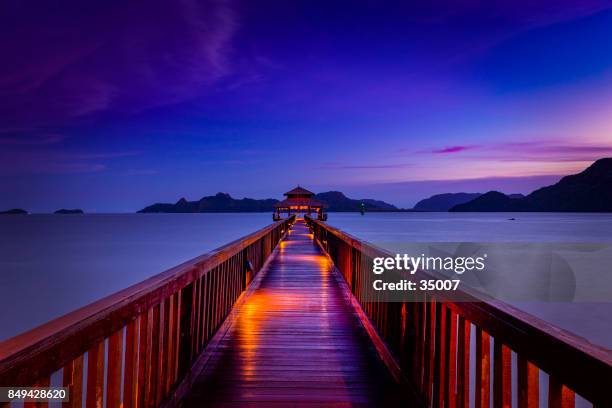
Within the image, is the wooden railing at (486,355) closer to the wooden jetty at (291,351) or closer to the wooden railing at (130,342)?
the wooden jetty at (291,351)

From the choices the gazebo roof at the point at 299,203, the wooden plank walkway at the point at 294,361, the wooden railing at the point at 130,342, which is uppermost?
the gazebo roof at the point at 299,203

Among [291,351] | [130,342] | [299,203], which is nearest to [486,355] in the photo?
[130,342]

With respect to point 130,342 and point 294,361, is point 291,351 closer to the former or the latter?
point 294,361

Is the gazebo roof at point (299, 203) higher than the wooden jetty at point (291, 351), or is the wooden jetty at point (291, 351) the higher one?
the gazebo roof at point (299, 203)

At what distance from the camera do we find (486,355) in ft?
6.26

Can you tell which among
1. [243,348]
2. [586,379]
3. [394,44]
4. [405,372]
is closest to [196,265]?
[243,348]

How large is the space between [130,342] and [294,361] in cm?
198

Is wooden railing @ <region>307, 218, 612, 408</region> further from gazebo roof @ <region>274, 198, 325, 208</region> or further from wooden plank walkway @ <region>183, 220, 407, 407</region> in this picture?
gazebo roof @ <region>274, 198, 325, 208</region>

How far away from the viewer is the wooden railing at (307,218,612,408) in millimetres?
1172

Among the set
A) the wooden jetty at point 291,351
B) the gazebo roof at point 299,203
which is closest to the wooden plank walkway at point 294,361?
the wooden jetty at point 291,351

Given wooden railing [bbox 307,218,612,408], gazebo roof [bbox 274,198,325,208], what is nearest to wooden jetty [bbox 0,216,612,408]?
wooden railing [bbox 307,218,612,408]

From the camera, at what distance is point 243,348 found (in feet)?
13.1

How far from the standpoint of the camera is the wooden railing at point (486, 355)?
3.84 feet

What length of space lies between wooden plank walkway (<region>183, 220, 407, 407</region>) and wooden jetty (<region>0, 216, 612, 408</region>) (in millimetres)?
16
